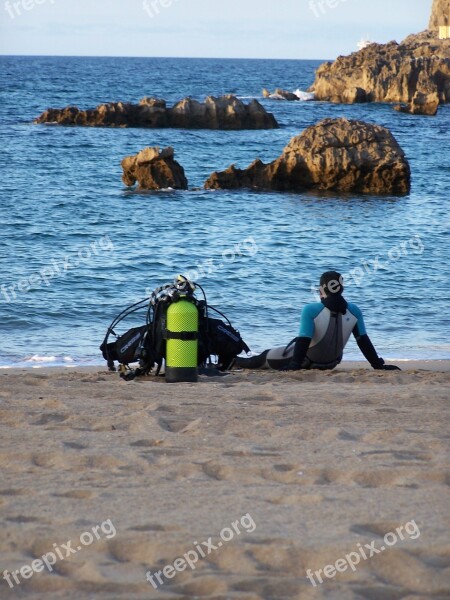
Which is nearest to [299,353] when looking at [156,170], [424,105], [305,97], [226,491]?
[226,491]

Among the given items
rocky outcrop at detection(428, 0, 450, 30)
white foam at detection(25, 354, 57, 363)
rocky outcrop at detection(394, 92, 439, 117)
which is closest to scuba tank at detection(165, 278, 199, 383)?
white foam at detection(25, 354, 57, 363)

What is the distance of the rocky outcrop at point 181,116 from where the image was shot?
47.3 m

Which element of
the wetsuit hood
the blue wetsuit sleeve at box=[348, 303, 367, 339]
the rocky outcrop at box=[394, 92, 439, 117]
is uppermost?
the rocky outcrop at box=[394, 92, 439, 117]

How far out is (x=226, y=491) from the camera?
4836 mm

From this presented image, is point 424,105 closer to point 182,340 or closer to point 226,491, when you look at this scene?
point 182,340

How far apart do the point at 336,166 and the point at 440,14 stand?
10411 cm

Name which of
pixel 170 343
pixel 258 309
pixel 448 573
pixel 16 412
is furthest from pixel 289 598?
pixel 258 309

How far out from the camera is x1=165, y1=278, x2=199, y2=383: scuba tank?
782cm

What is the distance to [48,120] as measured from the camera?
161 ft

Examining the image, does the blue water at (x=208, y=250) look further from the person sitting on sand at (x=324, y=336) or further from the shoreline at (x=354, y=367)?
the person sitting on sand at (x=324, y=336)

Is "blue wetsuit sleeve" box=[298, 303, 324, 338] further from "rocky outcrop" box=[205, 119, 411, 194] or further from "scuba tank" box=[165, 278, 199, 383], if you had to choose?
"rocky outcrop" box=[205, 119, 411, 194]

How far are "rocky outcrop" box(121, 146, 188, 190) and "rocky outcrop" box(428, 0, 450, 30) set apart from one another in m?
103

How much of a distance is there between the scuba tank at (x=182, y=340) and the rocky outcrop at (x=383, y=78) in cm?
6617

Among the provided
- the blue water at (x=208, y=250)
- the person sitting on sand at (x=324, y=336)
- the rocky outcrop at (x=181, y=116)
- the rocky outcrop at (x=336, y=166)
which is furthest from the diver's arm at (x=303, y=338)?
the rocky outcrop at (x=181, y=116)
